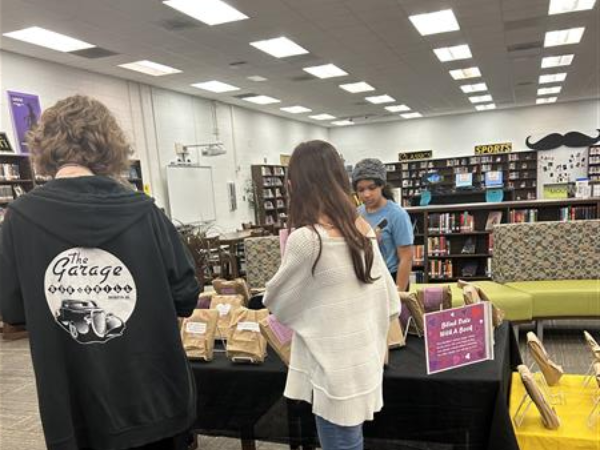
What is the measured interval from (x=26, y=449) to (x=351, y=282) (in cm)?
→ 261

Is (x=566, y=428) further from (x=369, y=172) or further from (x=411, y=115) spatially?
(x=411, y=115)

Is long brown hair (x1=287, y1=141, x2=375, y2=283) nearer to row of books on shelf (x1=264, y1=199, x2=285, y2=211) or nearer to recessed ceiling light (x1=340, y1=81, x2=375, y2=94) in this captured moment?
recessed ceiling light (x1=340, y1=81, x2=375, y2=94)

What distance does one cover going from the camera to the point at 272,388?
1.82m

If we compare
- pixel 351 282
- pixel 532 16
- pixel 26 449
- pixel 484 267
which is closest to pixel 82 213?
pixel 351 282

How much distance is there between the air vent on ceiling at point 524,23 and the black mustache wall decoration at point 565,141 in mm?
9004

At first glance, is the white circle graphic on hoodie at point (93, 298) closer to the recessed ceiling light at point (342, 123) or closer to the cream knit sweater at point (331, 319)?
the cream knit sweater at point (331, 319)

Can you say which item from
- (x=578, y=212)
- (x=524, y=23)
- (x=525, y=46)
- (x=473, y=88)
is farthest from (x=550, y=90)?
(x=578, y=212)

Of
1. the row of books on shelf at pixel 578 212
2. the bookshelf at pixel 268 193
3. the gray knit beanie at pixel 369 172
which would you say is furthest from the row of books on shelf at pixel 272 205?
the gray knit beanie at pixel 369 172

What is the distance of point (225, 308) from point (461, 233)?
4.23 meters

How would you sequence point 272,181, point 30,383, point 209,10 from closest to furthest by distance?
point 30,383 < point 209,10 < point 272,181

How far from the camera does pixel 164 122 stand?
8664mm

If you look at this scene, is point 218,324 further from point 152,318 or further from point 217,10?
point 217,10

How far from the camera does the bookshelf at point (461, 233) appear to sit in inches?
215

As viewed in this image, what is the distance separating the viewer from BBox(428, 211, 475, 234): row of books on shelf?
5.56m
